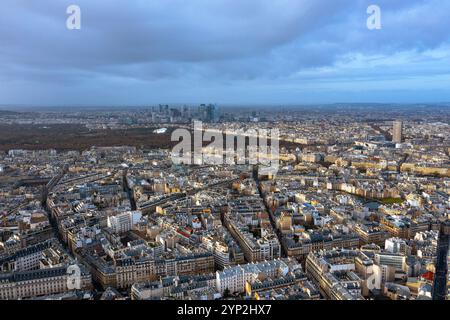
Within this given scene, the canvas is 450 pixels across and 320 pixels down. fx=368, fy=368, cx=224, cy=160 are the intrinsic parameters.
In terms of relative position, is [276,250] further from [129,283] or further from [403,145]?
[403,145]

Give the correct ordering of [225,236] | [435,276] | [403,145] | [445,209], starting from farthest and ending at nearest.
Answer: [403,145] → [445,209] → [225,236] → [435,276]

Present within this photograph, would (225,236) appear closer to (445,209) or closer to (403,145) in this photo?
(445,209)
